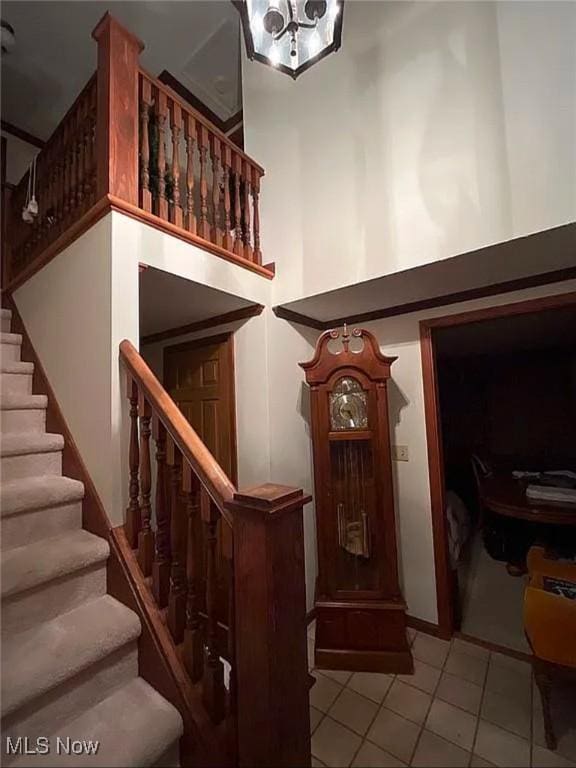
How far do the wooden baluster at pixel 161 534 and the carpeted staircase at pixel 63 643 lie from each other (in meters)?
0.11

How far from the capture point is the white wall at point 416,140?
1.42m

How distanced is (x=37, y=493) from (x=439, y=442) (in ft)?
7.09

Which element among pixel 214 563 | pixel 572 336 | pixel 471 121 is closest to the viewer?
pixel 214 563

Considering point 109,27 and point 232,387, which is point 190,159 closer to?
point 109,27

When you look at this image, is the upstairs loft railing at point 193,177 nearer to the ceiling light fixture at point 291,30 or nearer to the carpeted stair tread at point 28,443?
the ceiling light fixture at point 291,30

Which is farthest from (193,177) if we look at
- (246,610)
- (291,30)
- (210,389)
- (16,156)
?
(16,156)

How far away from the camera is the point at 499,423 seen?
4.43 metres

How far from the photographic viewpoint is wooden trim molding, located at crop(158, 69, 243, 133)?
9.85 ft

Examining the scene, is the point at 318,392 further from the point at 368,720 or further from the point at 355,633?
the point at 368,720

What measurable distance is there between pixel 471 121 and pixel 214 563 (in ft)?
7.07

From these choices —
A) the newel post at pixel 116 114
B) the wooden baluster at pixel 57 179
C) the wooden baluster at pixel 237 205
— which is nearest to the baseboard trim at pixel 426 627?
the wooden baluster at pixel 237 205

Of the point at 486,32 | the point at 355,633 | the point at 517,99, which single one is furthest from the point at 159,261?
the point at 355,633

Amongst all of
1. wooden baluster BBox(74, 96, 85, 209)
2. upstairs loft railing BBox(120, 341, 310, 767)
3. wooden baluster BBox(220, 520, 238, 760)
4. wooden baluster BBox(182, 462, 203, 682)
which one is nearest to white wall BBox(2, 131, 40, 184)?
wooden baluster BBox(74, 96, 85, 209)

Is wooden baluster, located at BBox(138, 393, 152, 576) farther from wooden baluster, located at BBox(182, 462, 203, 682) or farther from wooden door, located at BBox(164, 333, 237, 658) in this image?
wooden door, located at BBox(164, 333, 237, 658)
